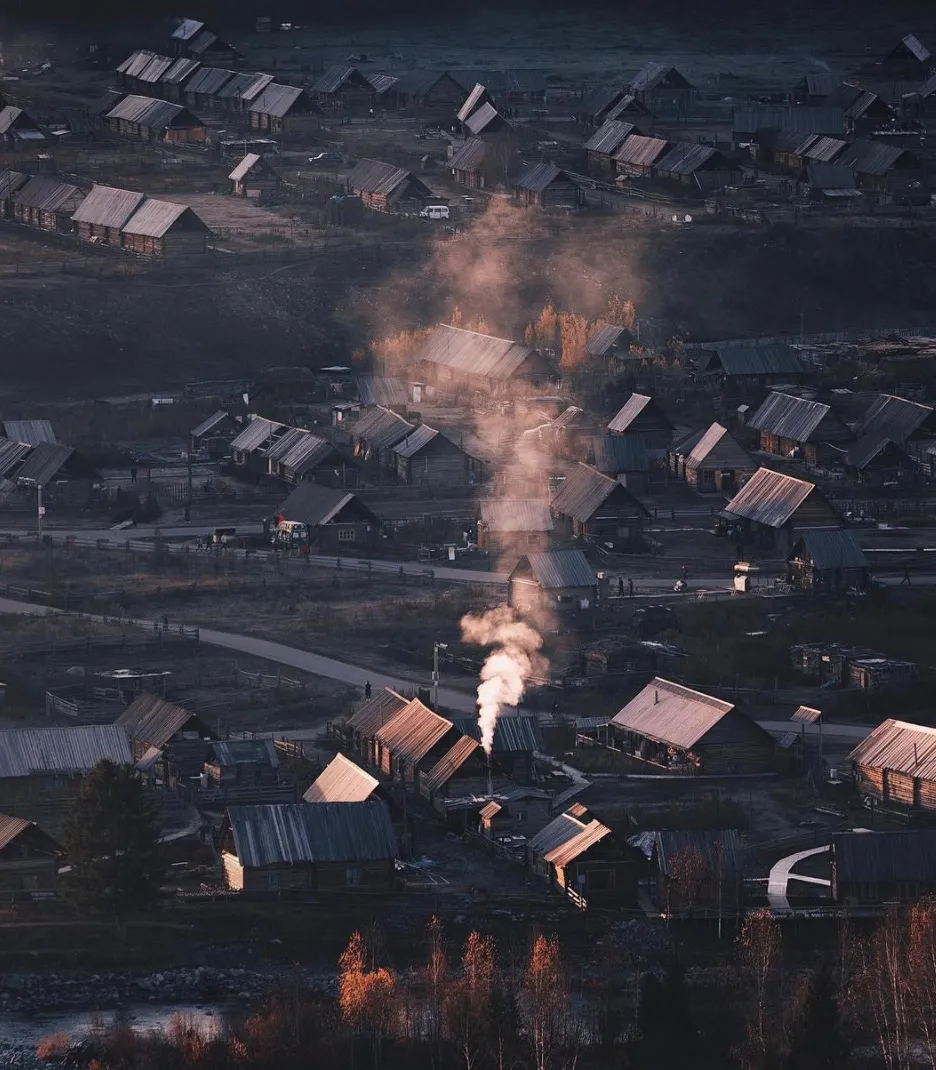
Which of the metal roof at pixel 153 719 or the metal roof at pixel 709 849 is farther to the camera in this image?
the metal roof at pixel 153 719

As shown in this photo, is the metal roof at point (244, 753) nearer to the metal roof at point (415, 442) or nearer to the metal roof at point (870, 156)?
the metal roof at point (415, 442)

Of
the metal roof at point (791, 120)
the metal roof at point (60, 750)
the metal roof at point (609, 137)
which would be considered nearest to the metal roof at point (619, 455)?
the metal roof at point (60, 750)

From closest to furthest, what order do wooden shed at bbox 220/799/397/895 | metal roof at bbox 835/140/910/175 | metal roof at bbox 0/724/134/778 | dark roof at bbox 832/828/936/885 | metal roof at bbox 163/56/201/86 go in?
dark roof at bbox 832/828/936/885, wooden shed at bbox 220/799/397/895, metal roof at bbox 0/724/134/778, metal roof at bbox 835/140/910/175, metal roof at bbox 163/56/201/86

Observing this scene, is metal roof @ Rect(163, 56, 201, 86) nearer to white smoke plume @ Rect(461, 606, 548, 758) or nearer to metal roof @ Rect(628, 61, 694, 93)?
metal roof @ Rect(628, 61, 694, 93)

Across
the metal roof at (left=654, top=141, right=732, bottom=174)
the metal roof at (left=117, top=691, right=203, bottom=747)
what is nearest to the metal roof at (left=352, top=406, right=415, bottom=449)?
the metal roof at (left=117, top=691, right=203, bottom=747)

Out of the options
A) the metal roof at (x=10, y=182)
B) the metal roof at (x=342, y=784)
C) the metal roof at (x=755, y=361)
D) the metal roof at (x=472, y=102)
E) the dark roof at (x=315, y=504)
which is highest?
the metal roof at (x=472, y=102)

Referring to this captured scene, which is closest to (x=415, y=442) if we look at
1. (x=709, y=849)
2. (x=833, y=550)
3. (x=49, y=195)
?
A: (x=833, y=550)
